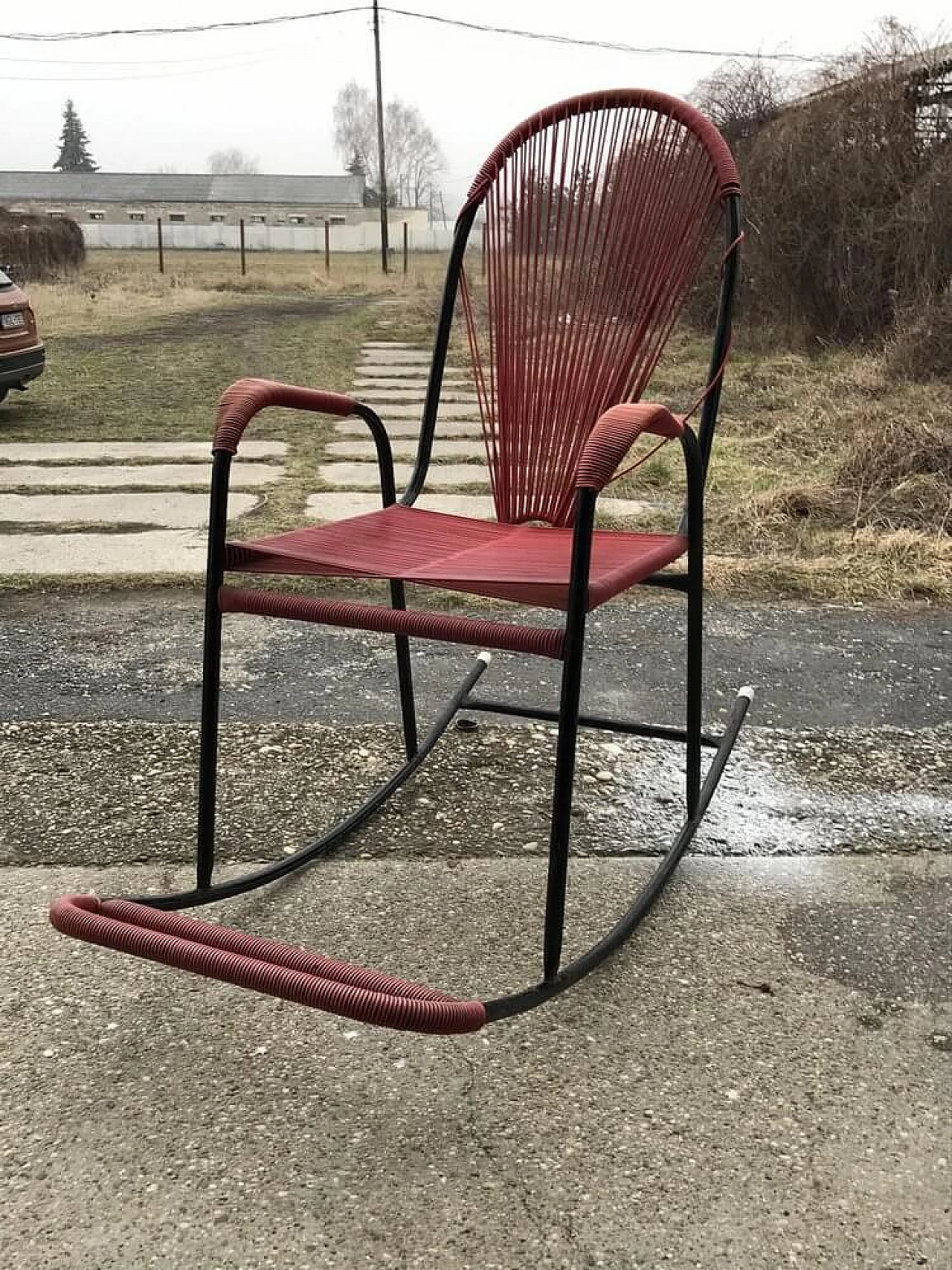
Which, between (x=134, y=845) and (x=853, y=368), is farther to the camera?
(x=853, y=368)

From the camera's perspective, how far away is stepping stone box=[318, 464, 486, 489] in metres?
4.17

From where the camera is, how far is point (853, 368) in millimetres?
6406

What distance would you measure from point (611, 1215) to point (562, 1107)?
0.47 ft

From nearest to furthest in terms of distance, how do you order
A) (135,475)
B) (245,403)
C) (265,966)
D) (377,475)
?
(265,966) < (245,403) < (135,475) < (377,475)

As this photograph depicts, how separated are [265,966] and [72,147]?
8006cm

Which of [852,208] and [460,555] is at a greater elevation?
[852,208]

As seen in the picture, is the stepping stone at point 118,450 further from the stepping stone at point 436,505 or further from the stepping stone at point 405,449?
the stepping stone at point 436,505

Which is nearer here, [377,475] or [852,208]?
[377,475]

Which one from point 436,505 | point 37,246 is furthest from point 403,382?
point 37,246

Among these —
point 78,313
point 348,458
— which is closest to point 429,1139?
point 348,458

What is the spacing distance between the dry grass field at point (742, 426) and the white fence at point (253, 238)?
25308mm

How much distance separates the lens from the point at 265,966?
1099mm

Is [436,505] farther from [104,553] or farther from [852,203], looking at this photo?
[852,203]

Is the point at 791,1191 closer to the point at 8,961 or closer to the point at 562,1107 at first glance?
the point at 562,1107
